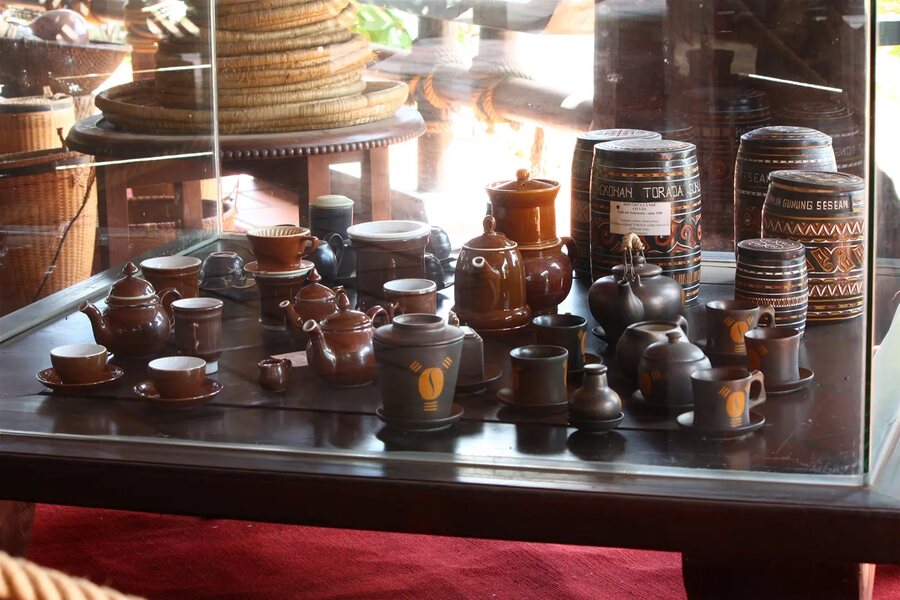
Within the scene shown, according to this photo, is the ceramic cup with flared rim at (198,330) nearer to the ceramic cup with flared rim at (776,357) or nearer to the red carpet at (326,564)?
the red carpet at (326,564)

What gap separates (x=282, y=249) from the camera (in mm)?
1557

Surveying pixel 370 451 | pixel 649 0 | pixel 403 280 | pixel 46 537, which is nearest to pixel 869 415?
pixel 370 451

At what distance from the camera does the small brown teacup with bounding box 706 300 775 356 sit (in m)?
1.30

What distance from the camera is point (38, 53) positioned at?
1621mm

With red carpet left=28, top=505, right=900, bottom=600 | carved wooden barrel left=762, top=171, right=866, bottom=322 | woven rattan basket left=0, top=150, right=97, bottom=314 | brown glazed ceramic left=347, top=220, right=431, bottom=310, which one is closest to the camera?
carved wooden barrel left=762, top=171, right=866, bottom=322

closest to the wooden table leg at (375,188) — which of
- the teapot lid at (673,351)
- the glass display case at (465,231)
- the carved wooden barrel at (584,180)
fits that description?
the glass display case at (465,231)

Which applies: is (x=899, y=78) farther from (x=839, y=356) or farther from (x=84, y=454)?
(x=84, y=454)

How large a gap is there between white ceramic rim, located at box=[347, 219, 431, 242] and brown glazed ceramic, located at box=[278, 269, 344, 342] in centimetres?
11

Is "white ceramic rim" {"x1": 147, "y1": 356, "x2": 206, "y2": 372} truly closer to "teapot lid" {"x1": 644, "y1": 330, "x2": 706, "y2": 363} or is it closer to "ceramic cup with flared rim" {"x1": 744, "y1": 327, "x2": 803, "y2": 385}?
"teapot lid" {"x1": 644, "y1": 330, "x2": 706, "y2": 363}

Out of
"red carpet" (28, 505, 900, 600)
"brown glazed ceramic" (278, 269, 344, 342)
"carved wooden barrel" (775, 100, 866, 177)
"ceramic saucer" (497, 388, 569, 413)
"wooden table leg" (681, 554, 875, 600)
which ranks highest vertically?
"carved wooden barrel" (775, 100, 866, 177)

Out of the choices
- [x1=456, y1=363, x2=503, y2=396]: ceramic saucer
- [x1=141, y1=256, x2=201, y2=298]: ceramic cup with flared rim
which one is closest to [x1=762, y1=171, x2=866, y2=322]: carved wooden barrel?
[x1=456, y1=363, x2=503, y2=396]: ceramic saucer

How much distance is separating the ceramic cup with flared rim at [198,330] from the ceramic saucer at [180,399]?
95 mm

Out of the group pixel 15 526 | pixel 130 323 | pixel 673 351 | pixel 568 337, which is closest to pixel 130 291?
pixel 130 323

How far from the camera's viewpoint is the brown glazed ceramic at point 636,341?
1.25 meters
